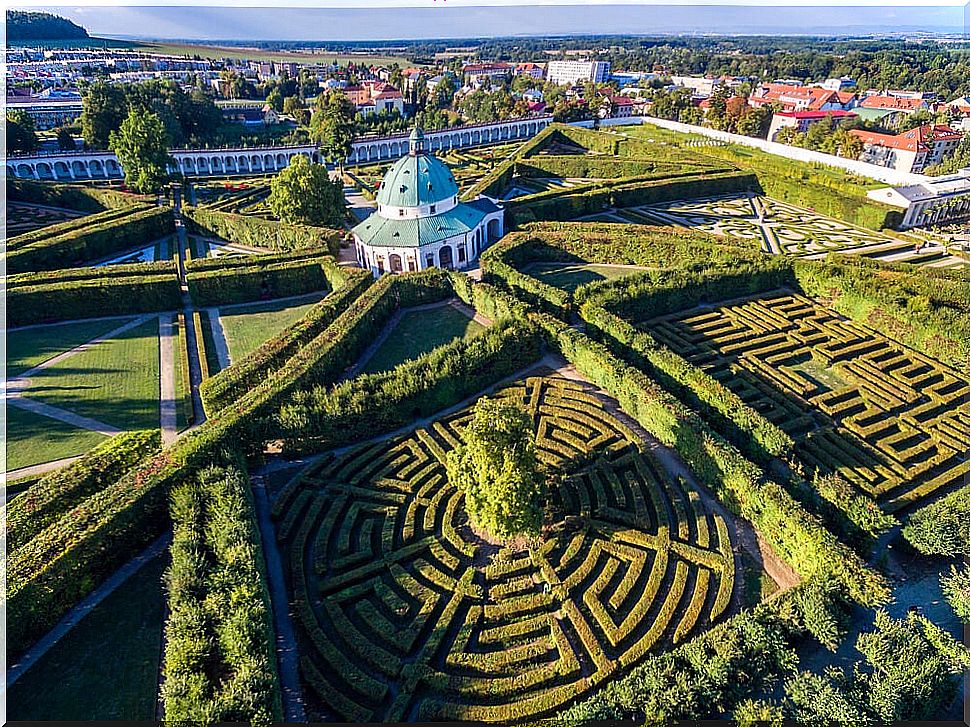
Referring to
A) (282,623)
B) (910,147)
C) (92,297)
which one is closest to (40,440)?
(92,297)

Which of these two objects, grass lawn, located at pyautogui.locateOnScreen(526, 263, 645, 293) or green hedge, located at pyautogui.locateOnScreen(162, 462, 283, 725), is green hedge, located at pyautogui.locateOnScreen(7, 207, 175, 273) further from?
grass lawn, located at pyautogui.locateOnScreen(526, 263, 645, 293)

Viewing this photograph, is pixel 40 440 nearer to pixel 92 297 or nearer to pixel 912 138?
pixel 92 297

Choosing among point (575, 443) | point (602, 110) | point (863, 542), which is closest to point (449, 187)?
point (575, 443)

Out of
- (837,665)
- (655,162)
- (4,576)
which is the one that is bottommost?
(837,665)

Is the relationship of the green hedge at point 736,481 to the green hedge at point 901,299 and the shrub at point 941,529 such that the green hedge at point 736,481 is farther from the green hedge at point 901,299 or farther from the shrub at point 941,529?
the green hedge at point 901,299

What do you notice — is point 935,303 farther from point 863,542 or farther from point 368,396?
point 368,396

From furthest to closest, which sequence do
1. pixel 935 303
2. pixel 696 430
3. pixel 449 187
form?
pixel 449 187, pixel 935 303, pixel 696 430

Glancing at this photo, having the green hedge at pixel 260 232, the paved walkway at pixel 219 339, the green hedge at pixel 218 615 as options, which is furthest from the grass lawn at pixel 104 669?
the green hedge at pixel 260 232
